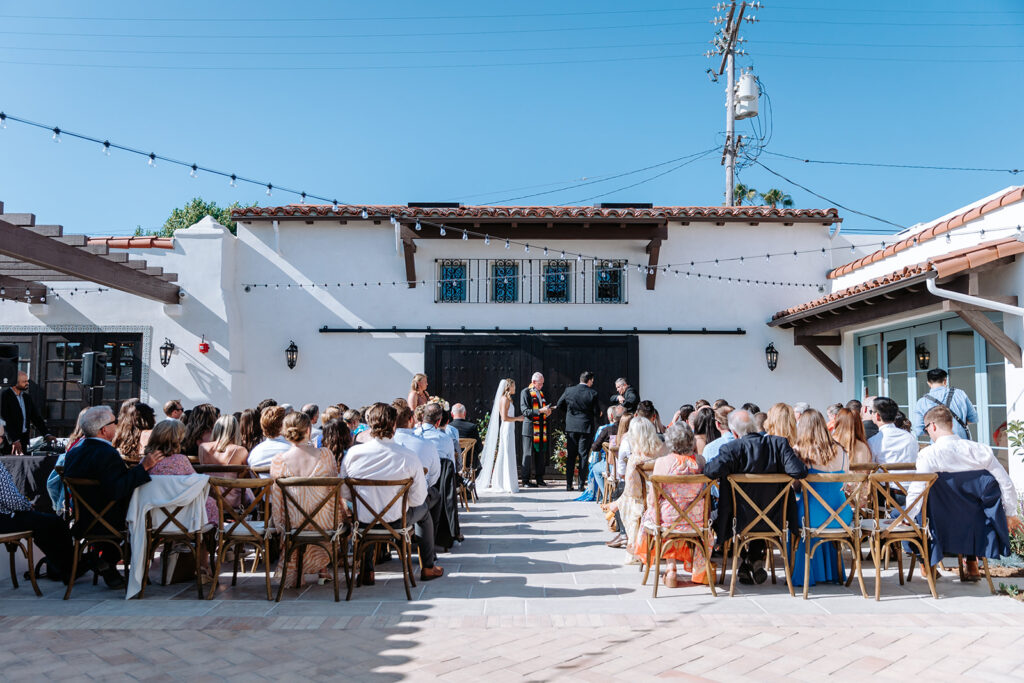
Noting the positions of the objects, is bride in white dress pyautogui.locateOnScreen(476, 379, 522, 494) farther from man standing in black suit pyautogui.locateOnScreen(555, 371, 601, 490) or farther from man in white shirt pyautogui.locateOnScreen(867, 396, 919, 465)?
man in white shirt pyautogui.locateOnScreen(867, 396, 919, 465)

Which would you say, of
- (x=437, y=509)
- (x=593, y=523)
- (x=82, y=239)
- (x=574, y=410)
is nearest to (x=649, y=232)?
(x=574, y=410)

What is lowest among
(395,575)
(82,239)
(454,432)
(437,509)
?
(395,575)

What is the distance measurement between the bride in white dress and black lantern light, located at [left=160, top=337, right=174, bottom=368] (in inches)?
199

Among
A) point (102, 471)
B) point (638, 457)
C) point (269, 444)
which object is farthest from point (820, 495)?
point (102, 471)

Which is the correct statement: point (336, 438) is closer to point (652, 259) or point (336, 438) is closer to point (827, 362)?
point (652, 259)

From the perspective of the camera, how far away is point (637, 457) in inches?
224

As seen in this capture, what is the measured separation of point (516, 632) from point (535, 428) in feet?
21.7

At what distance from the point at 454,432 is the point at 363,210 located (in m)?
4.79

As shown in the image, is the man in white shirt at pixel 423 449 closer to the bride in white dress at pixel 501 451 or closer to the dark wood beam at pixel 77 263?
the bride in white dress at pixel 501 451

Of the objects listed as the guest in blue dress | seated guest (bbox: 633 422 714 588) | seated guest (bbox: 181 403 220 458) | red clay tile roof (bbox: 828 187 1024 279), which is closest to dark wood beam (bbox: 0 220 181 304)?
seated guest (bbox: 181 403 220 458)

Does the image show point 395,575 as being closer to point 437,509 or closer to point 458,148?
point 437,509

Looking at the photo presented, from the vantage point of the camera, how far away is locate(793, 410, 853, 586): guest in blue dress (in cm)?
492

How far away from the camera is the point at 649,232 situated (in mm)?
11305

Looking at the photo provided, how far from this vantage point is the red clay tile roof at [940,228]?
24.5 ft
